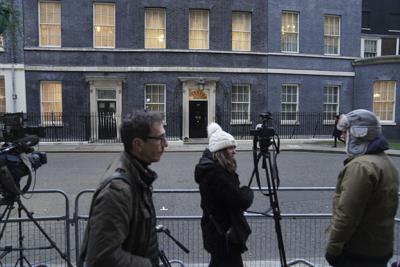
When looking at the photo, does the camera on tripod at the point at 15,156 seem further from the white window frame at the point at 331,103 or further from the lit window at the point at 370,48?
the lit window at the point at 370,48

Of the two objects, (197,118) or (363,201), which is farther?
(197,118)

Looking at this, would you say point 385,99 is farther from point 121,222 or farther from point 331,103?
point 121,222

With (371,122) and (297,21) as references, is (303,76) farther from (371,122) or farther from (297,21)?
(371,122)

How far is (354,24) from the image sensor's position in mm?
27875

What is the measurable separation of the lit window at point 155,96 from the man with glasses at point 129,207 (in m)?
22.5

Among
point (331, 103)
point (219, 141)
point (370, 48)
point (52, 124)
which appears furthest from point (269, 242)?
point (370, 48)

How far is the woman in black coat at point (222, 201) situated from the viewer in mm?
3580

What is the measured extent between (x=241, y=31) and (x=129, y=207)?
24.7 meters

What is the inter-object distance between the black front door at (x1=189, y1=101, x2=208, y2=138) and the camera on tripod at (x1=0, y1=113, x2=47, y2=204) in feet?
68.3

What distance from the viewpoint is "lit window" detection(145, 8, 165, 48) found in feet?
81.2

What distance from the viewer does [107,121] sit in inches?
959

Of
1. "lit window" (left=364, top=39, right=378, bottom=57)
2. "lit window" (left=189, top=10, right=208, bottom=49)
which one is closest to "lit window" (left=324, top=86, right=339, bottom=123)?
"lit window" (left=364, top=39, right=378, bottom=57)

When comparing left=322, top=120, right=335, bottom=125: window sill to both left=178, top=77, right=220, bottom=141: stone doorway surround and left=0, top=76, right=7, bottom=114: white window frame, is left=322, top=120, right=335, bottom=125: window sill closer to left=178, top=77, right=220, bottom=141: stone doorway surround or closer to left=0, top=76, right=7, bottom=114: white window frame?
left=178, top=77, right=220, bottom=141: stone doorway surround

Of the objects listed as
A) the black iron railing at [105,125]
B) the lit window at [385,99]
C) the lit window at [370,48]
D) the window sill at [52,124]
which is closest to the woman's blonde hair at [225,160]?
the black iron railing at [105,125]
